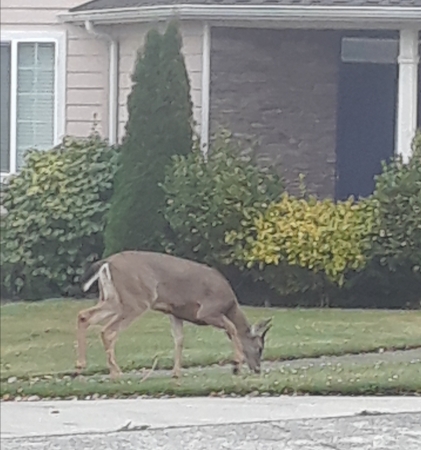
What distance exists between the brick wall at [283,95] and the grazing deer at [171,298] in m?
0.51

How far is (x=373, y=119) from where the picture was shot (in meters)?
4.48

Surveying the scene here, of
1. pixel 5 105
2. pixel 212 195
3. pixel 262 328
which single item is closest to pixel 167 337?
pixel 262 328

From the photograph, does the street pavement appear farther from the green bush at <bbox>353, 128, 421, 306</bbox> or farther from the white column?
the white column

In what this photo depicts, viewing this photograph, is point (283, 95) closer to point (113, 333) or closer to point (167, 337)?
point (167, 337)

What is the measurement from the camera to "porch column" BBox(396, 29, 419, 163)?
433 cm

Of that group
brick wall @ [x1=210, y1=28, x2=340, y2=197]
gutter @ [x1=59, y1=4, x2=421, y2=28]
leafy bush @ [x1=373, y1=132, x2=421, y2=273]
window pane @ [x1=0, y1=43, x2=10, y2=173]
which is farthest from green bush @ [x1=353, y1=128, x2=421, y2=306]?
window pane @ [x1=0, y1=43, x2=10, y2=173]

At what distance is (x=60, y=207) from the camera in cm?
379

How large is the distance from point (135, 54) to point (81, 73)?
188 mm

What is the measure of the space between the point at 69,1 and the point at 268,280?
1.24 m

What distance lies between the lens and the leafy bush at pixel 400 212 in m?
4.33

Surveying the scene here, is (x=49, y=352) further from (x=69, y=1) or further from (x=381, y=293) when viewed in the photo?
(x=381, y=293)

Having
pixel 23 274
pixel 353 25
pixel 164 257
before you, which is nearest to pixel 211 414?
pixel 164 257

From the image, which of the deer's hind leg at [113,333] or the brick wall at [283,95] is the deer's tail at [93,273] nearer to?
the deer's hind leg at [113,333]

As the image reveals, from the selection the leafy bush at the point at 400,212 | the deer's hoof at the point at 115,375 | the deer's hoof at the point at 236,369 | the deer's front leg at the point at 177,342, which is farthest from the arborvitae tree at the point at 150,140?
the leafy bush at the point at 400,212
